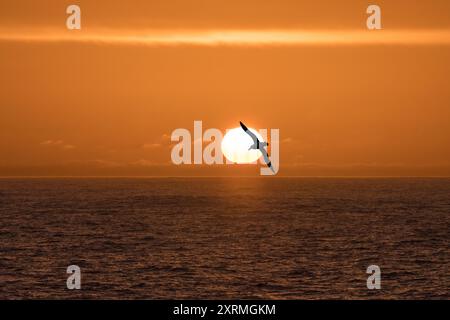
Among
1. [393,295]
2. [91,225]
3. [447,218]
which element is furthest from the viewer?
[447,218]

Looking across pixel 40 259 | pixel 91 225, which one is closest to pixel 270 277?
pixel 40 259

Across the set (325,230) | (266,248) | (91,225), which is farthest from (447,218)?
(91,225)

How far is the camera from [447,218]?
126000 millimetres

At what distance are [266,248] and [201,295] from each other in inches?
1131

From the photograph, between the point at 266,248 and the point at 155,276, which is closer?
the point at 155,276
